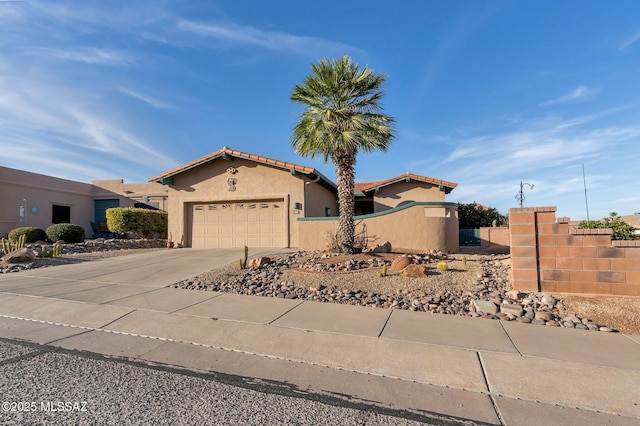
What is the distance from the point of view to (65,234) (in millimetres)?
16594

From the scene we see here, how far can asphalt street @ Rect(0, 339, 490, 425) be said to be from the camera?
297 cm

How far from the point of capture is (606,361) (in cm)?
422

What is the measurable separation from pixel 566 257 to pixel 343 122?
7.08 m

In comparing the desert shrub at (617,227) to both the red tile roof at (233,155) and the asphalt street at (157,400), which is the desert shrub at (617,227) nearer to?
the asphalt street at (157,400)

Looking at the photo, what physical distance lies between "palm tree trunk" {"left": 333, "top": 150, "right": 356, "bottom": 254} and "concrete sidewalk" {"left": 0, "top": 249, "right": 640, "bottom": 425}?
4541 mm

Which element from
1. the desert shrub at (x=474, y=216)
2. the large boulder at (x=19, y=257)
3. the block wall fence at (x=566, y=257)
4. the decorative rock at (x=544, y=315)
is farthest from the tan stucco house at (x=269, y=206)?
the decorative rock at (x=544, y=315)

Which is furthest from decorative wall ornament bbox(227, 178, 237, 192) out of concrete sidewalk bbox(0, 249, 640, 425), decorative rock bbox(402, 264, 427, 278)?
decorative rock bbox(402, 264, 427, 278)

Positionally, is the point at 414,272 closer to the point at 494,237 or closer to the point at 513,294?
the point at 513,294

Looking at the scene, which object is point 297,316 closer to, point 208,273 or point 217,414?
point 217,414

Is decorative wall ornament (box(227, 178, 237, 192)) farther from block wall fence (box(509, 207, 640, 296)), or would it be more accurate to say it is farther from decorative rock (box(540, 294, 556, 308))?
decorative rock (box(540, 294, 556, 308))

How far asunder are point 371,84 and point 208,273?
794cm

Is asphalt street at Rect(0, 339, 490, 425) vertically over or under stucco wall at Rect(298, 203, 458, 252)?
under

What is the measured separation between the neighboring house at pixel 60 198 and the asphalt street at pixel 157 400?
2562cm

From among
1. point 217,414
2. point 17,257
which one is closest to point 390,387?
point 217,414
